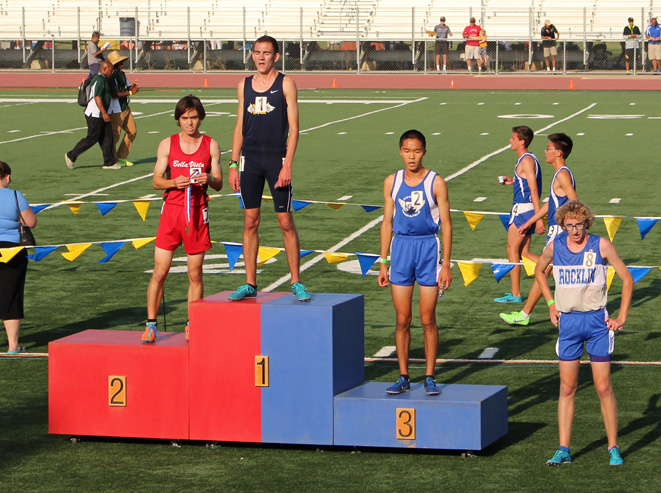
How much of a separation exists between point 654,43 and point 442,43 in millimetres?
8184

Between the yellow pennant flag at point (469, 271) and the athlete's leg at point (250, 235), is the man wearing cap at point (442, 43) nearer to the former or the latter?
the yellow pennant flag at point (469, 271)

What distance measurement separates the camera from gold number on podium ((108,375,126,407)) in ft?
28.9

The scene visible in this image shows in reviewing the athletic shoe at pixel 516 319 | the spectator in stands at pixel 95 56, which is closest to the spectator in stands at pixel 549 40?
the spectator in stands at pixel 95 56

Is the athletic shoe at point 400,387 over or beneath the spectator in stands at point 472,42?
beneath

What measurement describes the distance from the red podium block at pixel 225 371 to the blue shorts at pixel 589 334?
1963mm

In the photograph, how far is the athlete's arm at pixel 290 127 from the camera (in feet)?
32.0

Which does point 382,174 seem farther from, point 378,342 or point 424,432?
point 424,432

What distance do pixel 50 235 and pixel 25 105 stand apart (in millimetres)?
22142

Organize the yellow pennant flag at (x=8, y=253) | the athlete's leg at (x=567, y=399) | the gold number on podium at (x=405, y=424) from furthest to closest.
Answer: the yellow pennant flag at (x=8, y=253) → the gold number on podium at (x=405, y=424) → the athlete's leg at (x=567, y=399)

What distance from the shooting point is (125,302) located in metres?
13.2

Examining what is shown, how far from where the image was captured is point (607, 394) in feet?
26.5

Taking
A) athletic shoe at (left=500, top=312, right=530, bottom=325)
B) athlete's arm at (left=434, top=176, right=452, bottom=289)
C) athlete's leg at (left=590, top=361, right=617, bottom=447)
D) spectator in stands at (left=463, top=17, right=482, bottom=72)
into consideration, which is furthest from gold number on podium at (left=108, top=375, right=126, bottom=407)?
spectator in stands at (left=463, top=17, right=482, bottom=72)

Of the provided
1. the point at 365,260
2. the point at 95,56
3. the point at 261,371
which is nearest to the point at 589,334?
the point at 261,371

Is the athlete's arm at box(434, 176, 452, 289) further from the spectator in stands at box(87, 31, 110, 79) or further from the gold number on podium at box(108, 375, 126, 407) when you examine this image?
the spectator in stands at box(87, 31, 110, 79)
